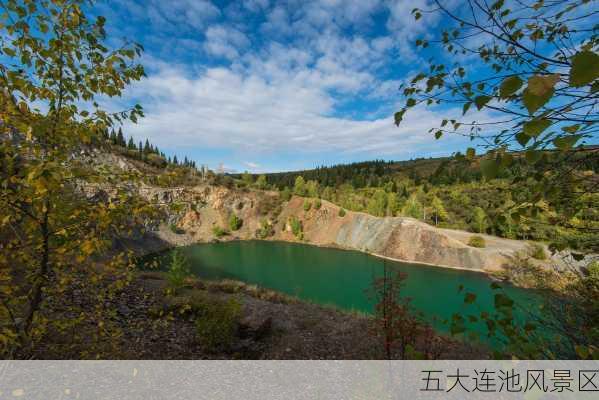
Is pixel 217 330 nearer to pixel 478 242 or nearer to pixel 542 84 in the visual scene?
pixel 542 84

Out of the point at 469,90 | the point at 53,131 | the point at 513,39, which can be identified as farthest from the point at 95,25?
the point at 513,39

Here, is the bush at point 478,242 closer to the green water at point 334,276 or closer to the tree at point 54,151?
the green water at point 334,276

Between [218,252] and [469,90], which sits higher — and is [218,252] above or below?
below

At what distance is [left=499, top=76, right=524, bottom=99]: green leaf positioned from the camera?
0.66 metres

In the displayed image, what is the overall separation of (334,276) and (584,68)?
24.2m

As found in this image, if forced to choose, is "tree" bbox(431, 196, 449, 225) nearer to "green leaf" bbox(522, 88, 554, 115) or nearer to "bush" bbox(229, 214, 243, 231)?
"bush" bbox(229, 214, 243, 231)

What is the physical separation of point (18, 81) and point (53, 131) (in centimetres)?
37

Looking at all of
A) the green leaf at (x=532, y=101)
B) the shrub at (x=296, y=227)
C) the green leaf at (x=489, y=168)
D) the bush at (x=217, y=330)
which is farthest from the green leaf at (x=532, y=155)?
the shrub at (x=296, y=227)

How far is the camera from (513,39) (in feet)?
5.10

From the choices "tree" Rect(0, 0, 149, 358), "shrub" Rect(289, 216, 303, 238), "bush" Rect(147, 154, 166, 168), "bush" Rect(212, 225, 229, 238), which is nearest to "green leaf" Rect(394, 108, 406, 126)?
"tree" Rect(0, 0, 149, 358)

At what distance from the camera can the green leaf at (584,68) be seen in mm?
518

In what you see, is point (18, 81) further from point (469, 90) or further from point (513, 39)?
point (513, 39)

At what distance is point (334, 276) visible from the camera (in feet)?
77.4

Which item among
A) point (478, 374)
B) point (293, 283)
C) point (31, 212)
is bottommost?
point (293, 283)
